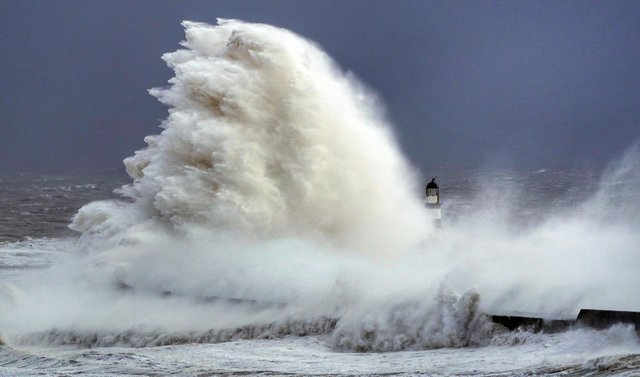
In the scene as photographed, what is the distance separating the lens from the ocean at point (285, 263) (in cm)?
976

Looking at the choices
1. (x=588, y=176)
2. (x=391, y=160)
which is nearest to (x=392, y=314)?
(x=391, y=160)

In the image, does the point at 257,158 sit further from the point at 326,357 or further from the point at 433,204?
the point at 326,357

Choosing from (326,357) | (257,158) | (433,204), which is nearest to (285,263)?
(257,158)

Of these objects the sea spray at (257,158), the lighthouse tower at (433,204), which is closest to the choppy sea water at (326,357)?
the sea spray at (257,158)

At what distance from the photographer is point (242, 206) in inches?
600

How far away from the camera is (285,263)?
1437 centimetres

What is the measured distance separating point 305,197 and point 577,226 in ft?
19.0

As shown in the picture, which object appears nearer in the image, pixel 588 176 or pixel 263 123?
pixel 263 123

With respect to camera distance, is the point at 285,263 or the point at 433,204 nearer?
the point at 285,263

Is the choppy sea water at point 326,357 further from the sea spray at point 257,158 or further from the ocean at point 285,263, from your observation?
the sea spray at point 257,158

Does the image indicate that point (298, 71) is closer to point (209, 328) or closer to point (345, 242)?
point (345, 242)

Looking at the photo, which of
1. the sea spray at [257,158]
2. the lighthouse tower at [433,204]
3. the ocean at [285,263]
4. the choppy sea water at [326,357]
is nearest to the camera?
the choppy sea water at [326,357]

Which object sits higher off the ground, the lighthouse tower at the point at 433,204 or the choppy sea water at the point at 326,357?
the lighthouse tower at the point at 433,204

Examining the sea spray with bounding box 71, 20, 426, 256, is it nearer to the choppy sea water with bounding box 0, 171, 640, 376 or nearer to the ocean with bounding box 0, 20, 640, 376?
the ocean with bounding box 0, 20, 640, 376
